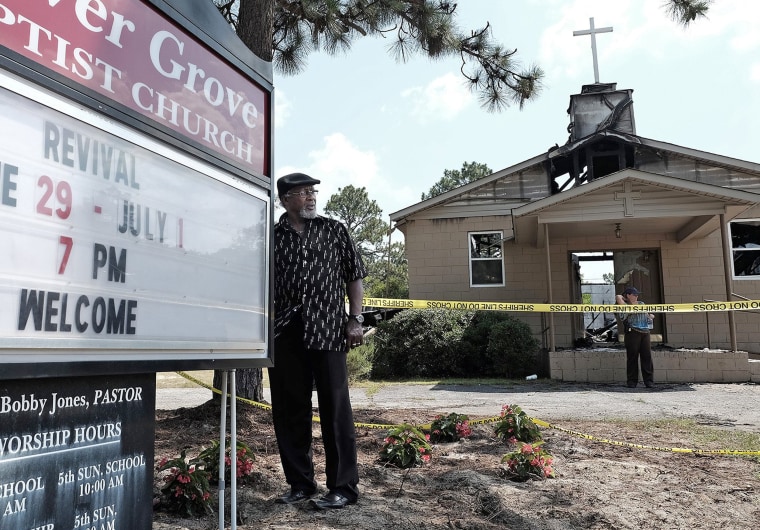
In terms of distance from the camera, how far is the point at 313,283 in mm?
3393

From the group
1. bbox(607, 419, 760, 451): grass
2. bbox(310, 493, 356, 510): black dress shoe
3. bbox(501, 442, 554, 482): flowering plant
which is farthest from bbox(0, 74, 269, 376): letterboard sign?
bbox(607, 419, 760, 451): grass

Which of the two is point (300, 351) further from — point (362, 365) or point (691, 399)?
point (362, 365)

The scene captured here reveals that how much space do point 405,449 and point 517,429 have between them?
1142mm

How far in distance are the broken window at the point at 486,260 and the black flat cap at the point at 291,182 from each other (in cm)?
1151

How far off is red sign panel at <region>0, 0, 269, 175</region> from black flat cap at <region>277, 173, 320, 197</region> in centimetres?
62

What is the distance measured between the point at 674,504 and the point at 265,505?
2.34m

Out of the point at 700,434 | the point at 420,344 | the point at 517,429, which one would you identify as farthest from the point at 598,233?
the point at 517,429

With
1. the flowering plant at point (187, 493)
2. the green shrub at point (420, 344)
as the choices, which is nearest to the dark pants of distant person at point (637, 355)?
the green shrub at point (420, 344)

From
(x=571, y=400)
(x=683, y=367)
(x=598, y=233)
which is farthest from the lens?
(x=598, y=233)

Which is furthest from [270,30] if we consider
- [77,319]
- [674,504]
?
[674,504]

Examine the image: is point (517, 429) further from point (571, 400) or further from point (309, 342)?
point (571, 400)

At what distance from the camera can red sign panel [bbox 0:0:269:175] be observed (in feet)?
5.50

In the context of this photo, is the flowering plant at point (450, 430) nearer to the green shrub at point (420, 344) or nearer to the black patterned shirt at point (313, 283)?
the black patterned shirt at point (313, 283)

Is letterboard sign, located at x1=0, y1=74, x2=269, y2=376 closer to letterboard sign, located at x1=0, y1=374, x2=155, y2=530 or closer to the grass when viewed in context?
letterboard sign, located at x1=0, y1=374, x2=155, y2=530
